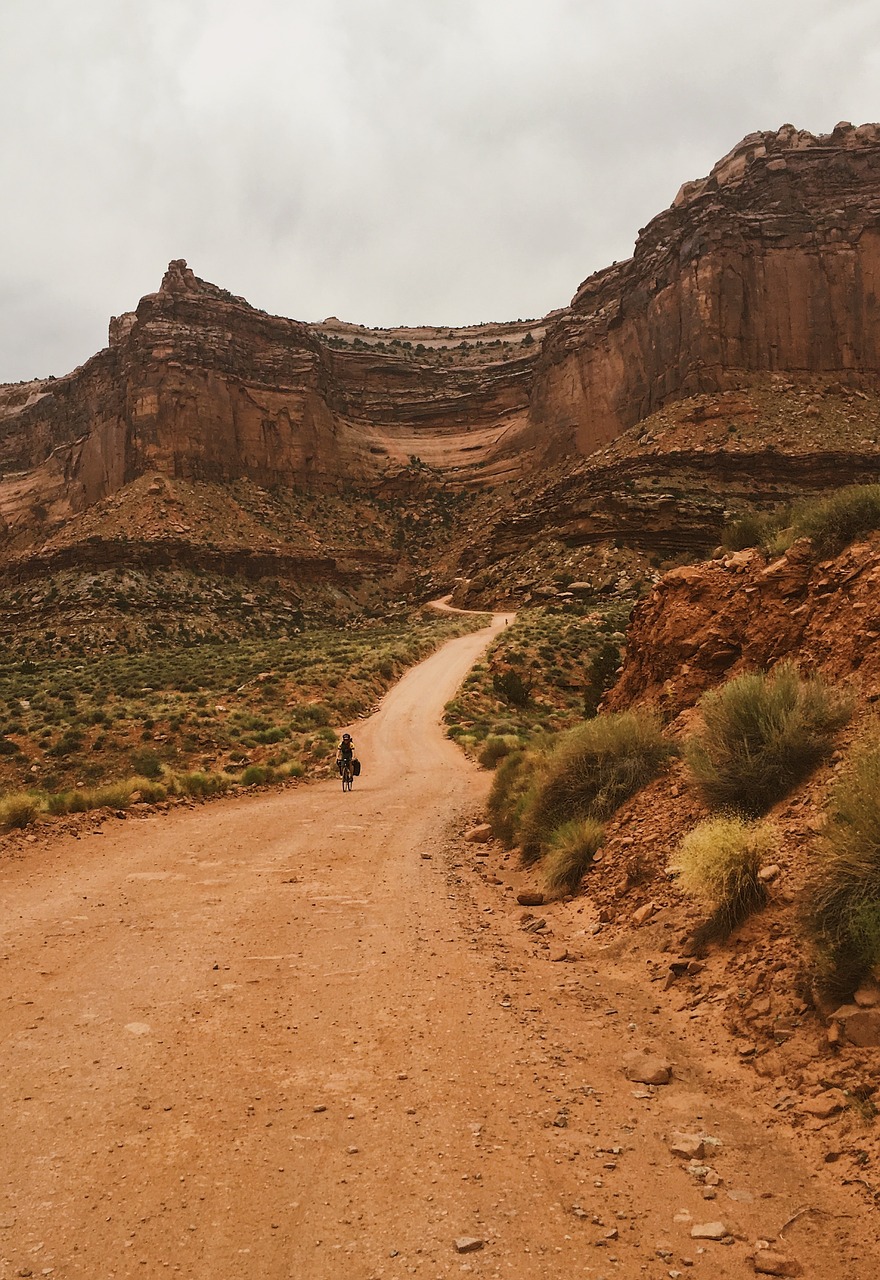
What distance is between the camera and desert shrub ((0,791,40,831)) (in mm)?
13664

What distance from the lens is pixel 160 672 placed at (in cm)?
3784

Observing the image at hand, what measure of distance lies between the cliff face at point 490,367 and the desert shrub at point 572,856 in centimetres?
6650

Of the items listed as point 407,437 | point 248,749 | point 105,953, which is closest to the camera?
point 105,953

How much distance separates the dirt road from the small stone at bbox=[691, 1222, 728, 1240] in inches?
1.2

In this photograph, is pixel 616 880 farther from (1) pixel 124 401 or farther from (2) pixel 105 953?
(1) pixel 124 401

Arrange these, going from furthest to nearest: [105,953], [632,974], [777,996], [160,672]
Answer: [160,672]
[105,953]
[632,974]
[777,996]

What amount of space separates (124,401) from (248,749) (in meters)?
74.6

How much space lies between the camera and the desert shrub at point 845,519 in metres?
9.52

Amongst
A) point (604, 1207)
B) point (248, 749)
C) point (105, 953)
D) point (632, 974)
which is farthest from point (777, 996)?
Answer: point (248, 749)

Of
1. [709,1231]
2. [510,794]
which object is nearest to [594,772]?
[510,794]

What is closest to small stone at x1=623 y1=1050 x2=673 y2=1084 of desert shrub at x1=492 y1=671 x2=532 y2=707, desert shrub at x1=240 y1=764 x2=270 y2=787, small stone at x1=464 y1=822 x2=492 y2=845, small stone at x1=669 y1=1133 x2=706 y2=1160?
small stone at x1=669 y1=1133 x2=706 y2=1160

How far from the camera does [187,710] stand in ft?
84.8

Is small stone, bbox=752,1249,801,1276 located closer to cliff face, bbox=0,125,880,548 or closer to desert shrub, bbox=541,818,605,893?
desert shrub, bbox=541,818,605,893

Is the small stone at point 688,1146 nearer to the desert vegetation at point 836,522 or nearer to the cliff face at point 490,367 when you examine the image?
the desert vegetation at point 836,522
